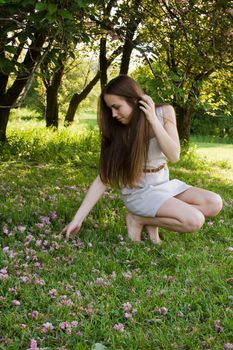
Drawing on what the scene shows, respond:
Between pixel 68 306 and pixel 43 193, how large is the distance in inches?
122

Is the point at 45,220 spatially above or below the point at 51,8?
below

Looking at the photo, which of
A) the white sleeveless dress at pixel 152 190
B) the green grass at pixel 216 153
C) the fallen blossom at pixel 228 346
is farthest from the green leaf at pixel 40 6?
the green grass at pixel 216 153

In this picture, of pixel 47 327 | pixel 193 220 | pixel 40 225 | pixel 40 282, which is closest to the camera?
pixel 47 327

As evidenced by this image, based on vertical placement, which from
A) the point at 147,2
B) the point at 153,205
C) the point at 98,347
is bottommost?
the point at 98,347

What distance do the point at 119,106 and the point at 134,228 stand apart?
1064 mm

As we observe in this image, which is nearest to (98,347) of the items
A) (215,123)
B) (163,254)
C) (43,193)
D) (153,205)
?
(163,254)

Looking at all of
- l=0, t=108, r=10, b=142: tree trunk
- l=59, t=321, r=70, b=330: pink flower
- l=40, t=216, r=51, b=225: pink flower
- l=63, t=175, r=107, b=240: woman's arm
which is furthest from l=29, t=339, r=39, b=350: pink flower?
l=0, t=108, r=10, b=142: tree trunk

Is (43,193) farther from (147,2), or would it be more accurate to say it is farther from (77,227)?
(147,2)

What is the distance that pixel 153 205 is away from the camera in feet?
14.0

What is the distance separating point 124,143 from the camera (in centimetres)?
426

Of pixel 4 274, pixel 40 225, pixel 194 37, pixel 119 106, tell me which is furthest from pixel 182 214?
pixel 194 37

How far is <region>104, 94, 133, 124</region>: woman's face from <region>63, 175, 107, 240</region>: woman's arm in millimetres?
589

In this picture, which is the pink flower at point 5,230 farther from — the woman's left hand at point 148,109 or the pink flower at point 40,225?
the woman's left hand at point 148,109

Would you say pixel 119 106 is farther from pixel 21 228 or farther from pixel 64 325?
pixel 64 325
